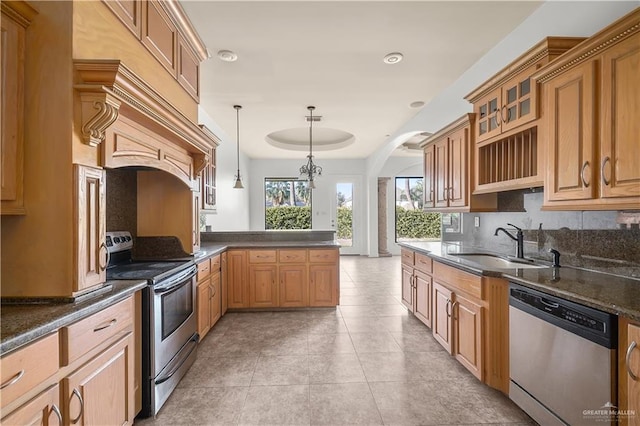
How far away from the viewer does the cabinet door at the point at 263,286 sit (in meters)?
3.94

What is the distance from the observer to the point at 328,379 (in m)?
2.38

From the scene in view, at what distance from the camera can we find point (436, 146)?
3.70 m

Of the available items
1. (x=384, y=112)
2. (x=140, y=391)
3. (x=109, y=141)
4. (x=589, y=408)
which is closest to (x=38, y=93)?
(x=109, y=141)

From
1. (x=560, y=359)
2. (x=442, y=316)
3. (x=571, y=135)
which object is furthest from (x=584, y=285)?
(x=442, y=316)

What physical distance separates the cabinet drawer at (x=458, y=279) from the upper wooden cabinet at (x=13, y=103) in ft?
9.11

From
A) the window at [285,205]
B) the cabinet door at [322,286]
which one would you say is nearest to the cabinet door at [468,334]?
the cabinet door at [322,286]

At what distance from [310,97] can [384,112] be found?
136cm

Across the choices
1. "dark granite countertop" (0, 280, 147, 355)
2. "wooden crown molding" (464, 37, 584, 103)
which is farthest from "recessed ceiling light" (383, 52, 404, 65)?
"dark granite countertop" (0, 280, 147, 355)

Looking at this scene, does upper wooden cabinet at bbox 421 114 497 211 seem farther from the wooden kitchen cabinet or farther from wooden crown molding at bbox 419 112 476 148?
the wooden kitchen cabinet

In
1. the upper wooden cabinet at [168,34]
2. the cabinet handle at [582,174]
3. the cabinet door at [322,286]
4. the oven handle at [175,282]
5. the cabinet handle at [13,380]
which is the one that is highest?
the upper wooden cabinet at [168,34]

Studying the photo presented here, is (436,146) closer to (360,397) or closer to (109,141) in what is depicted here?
(360,397)

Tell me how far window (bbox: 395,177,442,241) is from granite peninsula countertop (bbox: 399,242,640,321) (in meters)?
6.91

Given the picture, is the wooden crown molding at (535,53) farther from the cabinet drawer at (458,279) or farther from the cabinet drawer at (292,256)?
the cabinet drawer at (292,256)

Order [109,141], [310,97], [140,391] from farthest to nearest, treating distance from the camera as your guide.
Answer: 1. [310,97]
2. [140,391]
3. [109,141]
